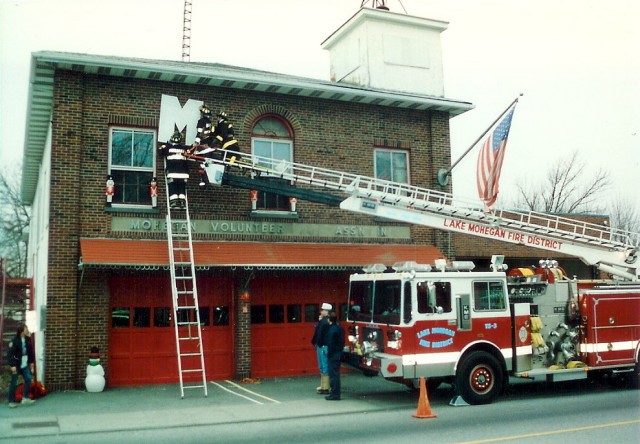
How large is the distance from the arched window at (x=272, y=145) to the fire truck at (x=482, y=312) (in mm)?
1643

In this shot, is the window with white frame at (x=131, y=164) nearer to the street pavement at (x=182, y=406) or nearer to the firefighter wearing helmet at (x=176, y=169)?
the firefighter wearing helmet at (x=176, y=169)

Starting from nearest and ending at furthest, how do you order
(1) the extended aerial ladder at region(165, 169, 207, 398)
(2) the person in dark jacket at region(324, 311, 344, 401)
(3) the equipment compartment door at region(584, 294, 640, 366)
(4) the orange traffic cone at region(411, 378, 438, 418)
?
(4) the orange traffic cone at region(411, 378, 438, 418) < (2) the person in dark jacket at region(324, 311, 344, 401) < (3) the equipment compartment door at region(584, 294, 640, 366) < (1) the extended aerial ladder at region(165, 169, 207, 398)

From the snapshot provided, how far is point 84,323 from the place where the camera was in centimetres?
1409

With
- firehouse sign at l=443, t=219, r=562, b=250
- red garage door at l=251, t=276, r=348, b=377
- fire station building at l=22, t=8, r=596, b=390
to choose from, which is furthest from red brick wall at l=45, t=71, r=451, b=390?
firehouse sign at l=443, t=219, r=562, b=250

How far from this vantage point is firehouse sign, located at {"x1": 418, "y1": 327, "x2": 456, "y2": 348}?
11.6 meters

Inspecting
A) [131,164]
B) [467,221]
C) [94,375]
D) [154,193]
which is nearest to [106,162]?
[131,164]

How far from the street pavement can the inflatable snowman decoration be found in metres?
0.15

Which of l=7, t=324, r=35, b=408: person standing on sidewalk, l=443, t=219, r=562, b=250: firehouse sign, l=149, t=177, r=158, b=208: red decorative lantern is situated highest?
l=149, t=177, r=158, b=208: red decorative lantern

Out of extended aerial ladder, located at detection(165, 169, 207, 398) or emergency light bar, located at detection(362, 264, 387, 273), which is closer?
emergency light bar, located at detection(362, 264, 387, 273)

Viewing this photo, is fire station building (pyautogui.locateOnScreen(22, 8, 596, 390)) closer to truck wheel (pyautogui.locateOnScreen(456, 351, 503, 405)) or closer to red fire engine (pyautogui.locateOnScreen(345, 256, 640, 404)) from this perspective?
red fire engine (pyautogui.locateOnScreen(345, 256, 640, 404))

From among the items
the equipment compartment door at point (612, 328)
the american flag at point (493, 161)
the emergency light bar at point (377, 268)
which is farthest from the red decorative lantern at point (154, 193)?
the equipment compartment door at point (612, 328)

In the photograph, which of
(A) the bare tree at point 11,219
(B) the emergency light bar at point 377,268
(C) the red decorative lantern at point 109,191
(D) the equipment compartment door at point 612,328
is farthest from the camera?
(A) the bare tree at point 11,219

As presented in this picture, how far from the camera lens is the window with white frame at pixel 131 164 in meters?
14.9

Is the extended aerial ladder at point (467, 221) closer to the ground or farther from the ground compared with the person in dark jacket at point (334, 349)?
farther from the ground
